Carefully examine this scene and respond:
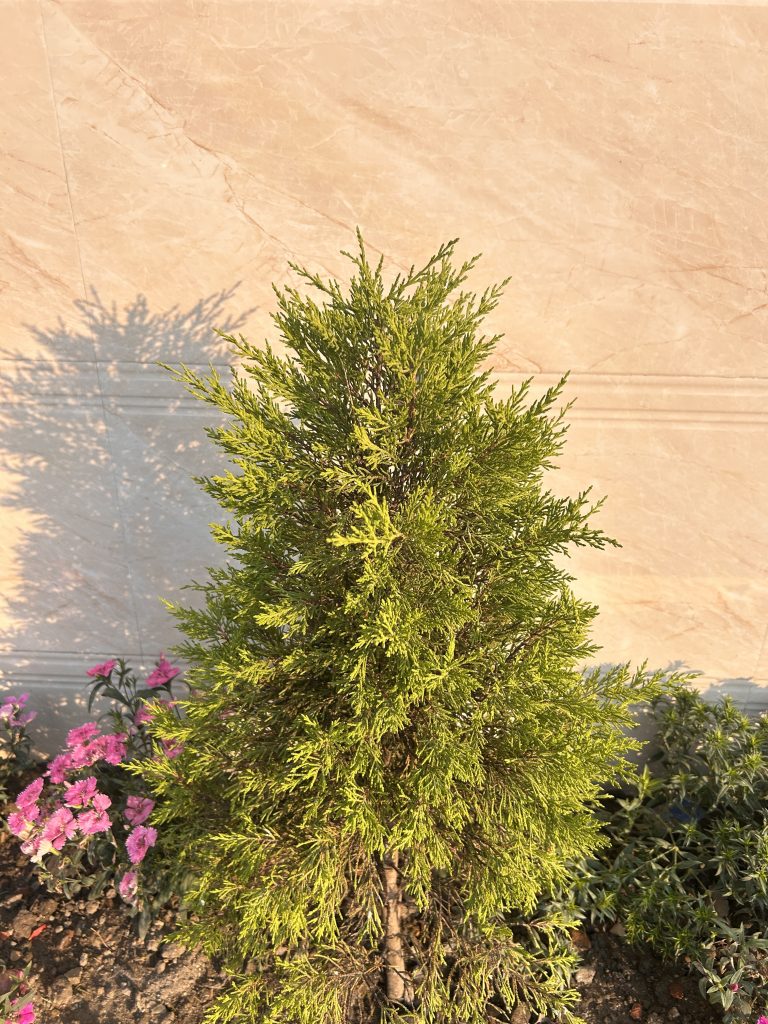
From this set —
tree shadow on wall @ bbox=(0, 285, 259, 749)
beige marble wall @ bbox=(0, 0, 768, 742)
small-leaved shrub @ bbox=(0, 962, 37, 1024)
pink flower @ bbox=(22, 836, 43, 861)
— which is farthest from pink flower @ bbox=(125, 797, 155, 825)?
beige marble wall @ bbox=(0, 0, 768, 742)

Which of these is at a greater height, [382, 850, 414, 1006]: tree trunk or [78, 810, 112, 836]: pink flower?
[78, 810, 112, 836]: pink flower

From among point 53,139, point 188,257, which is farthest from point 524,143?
point 53,139

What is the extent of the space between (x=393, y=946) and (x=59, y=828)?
5.51ft

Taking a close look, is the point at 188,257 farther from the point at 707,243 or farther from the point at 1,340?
the point at 707,243

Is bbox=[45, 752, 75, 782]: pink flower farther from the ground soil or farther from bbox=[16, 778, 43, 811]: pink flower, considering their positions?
the ground soil

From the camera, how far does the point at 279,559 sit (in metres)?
2.45

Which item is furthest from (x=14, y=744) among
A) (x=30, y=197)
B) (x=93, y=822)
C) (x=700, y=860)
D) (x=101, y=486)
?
(x=700, y=860)

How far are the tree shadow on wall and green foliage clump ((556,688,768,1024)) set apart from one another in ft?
8.88

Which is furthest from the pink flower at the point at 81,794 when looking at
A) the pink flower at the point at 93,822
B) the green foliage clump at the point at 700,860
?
the green foliage clump at the point at 700,860

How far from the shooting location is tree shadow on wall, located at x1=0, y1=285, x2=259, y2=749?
133 inches

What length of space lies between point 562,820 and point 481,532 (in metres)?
1.08

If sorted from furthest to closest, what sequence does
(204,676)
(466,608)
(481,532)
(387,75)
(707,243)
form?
(707,243), (387,75), (204,676), (481,532), (466,608)

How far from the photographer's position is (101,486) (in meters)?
3.74

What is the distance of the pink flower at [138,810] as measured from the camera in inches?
129
